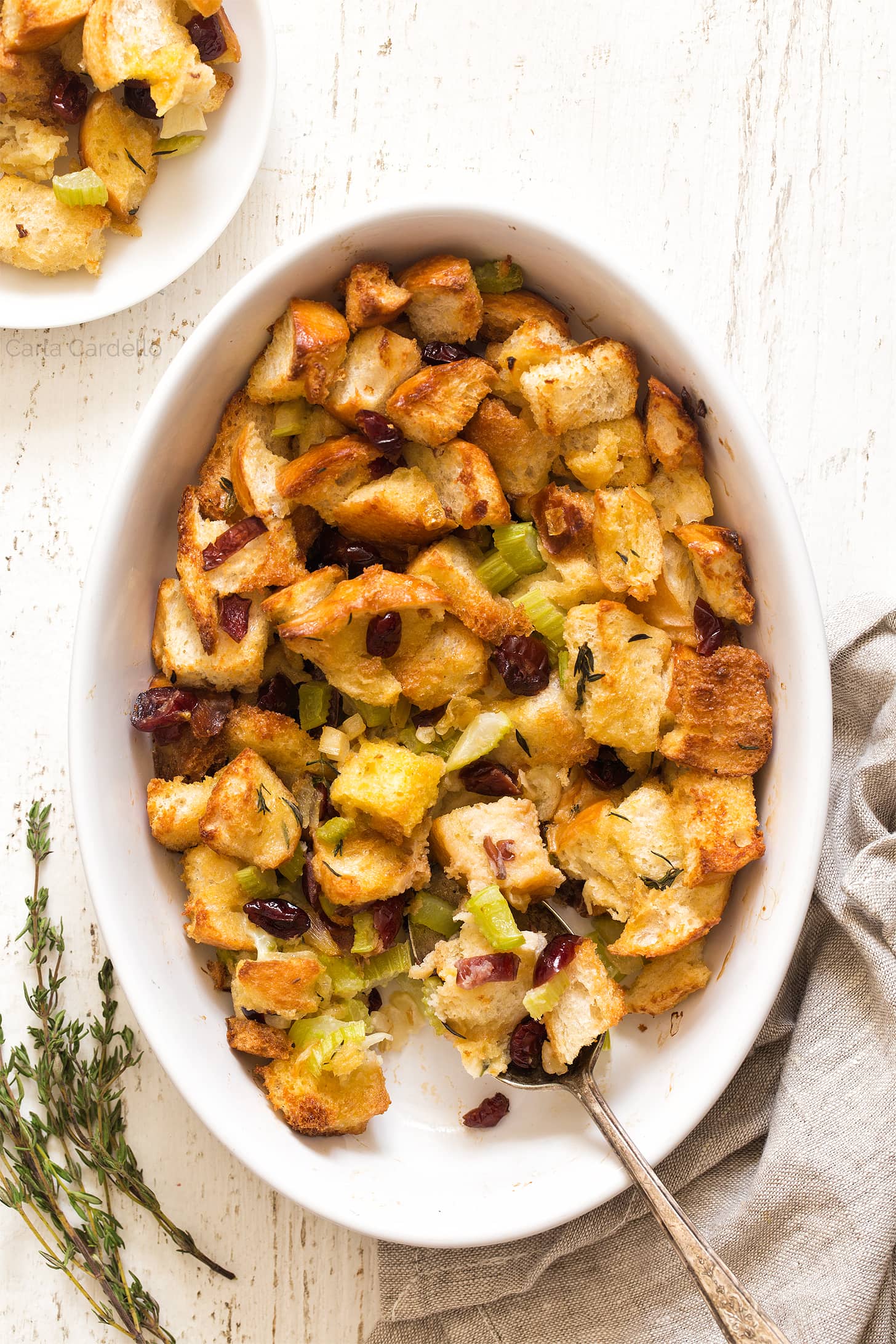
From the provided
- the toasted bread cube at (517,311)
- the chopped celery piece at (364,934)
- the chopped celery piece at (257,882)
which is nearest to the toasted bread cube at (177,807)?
the chopped celery piece at (257,882)

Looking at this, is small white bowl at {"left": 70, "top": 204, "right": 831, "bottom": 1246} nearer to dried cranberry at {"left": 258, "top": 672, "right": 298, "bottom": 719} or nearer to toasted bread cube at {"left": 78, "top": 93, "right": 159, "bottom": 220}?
dried cranberry at {"left": 258, "top": 672, "right": 298, "bottom": 719}

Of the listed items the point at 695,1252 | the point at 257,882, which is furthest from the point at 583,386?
the point at 695,1252

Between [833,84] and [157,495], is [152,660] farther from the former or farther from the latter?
[833,84]

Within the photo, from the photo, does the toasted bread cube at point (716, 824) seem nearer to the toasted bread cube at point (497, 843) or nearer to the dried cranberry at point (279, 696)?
the toasted bread cube at point (497, 843)

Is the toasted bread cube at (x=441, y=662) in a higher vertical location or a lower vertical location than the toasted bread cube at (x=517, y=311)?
lower

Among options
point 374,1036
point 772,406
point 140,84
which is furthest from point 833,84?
point 374,1036
